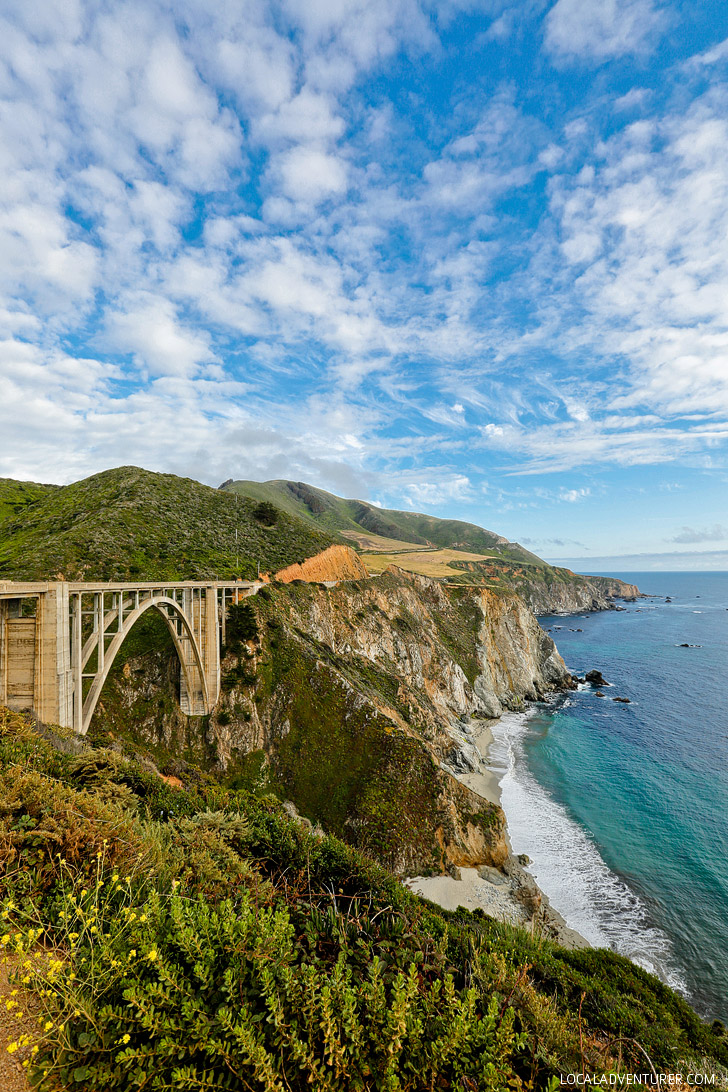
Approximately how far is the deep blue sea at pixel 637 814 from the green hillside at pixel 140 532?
30.9 metres

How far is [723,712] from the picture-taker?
1903 inches

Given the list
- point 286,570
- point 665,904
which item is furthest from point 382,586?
point 665,904

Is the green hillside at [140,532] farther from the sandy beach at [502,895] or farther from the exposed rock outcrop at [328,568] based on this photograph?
the sandy beach at [502,895]

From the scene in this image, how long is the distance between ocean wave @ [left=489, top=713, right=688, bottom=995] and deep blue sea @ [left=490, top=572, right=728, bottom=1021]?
65mm

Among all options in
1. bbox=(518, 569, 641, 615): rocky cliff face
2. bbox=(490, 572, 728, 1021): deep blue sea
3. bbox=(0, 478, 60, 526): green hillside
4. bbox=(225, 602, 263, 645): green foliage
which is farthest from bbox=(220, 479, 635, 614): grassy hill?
bbox=(0, 478, 60, 526): green hillside

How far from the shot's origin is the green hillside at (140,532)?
107 ft

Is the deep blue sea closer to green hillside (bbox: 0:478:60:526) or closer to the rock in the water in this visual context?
the rock in the water

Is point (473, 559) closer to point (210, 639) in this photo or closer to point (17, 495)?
point (17, 495)

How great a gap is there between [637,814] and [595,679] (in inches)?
1367

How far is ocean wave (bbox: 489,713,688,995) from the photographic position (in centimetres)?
1997

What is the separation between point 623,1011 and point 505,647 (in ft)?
181

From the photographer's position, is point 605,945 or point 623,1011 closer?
point 623,1011

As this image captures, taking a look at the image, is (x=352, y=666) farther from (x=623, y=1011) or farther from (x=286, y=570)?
(x=623, y=1011)

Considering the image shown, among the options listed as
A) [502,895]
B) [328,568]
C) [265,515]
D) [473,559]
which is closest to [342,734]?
[502,895]
